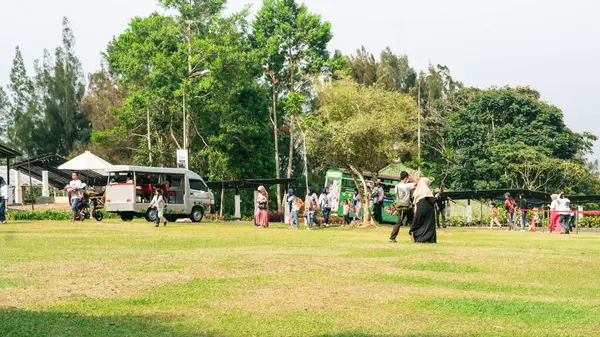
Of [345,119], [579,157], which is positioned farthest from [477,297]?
[579,157]

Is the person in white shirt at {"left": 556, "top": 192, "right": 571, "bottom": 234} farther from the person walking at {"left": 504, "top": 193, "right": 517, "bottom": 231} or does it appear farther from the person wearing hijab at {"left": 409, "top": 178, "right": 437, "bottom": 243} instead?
the person wearing hijab at {"left": 409, "top": 178, "right": 437, "bottom": 243}

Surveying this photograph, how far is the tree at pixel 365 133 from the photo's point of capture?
38781 millimetres

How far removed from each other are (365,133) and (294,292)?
28.7 meters

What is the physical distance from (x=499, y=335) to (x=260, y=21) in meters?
60.4

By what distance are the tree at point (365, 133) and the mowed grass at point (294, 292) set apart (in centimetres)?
2151

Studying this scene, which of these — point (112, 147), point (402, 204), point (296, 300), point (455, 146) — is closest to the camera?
point (296, 300)

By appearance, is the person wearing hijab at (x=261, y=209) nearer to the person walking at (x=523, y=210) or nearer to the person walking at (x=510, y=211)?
the person walking at (x=523, y=210)

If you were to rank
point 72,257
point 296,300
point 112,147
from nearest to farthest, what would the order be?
point 296,300, point 72,257, point 112,147

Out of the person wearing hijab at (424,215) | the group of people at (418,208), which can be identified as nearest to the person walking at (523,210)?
the group of people at (418,208)

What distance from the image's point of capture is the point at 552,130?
6184 centimetres

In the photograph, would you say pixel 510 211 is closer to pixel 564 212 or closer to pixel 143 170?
pixel 564 212

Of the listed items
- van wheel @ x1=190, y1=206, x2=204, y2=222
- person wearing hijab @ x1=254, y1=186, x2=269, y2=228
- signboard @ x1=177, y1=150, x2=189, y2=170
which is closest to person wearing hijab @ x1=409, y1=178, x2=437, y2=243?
person wearing hijab @ x1=254, y1=186, x2=269, y2=228

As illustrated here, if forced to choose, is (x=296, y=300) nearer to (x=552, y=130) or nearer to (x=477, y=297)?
(x=477, y=297)

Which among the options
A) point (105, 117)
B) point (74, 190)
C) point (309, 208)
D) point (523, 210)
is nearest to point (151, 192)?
point (74, 190)
